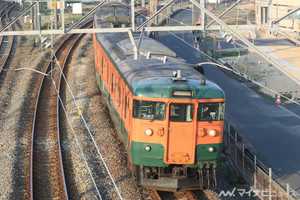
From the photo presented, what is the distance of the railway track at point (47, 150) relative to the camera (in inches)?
510

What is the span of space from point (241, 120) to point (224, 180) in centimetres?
602

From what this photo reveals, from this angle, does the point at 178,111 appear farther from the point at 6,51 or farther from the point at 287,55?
the point at 6,51

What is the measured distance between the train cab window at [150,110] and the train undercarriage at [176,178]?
126cm

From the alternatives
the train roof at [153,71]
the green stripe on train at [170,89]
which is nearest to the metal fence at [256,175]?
the green stripe on train at [170,89]

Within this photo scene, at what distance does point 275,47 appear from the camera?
3525 cm

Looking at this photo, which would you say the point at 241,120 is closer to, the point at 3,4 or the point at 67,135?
the point at 67,135

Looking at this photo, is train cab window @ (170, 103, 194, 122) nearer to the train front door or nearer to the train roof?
the train front door

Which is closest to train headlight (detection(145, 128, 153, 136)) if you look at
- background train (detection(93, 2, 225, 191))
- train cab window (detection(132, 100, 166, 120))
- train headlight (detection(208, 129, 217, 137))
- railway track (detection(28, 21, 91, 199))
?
background train (detection(93, 2, 225, 191))

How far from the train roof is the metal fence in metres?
2.35

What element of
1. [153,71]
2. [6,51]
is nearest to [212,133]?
[153,71]

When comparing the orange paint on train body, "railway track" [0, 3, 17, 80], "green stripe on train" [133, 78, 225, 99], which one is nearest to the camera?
"green stripe on train" [133, 78, 225, 99]

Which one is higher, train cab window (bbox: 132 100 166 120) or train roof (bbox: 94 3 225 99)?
train roof (bbox: 94 3 225 99)

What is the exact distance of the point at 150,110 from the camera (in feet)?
38.1

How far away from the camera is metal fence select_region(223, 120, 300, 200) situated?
455 inches
